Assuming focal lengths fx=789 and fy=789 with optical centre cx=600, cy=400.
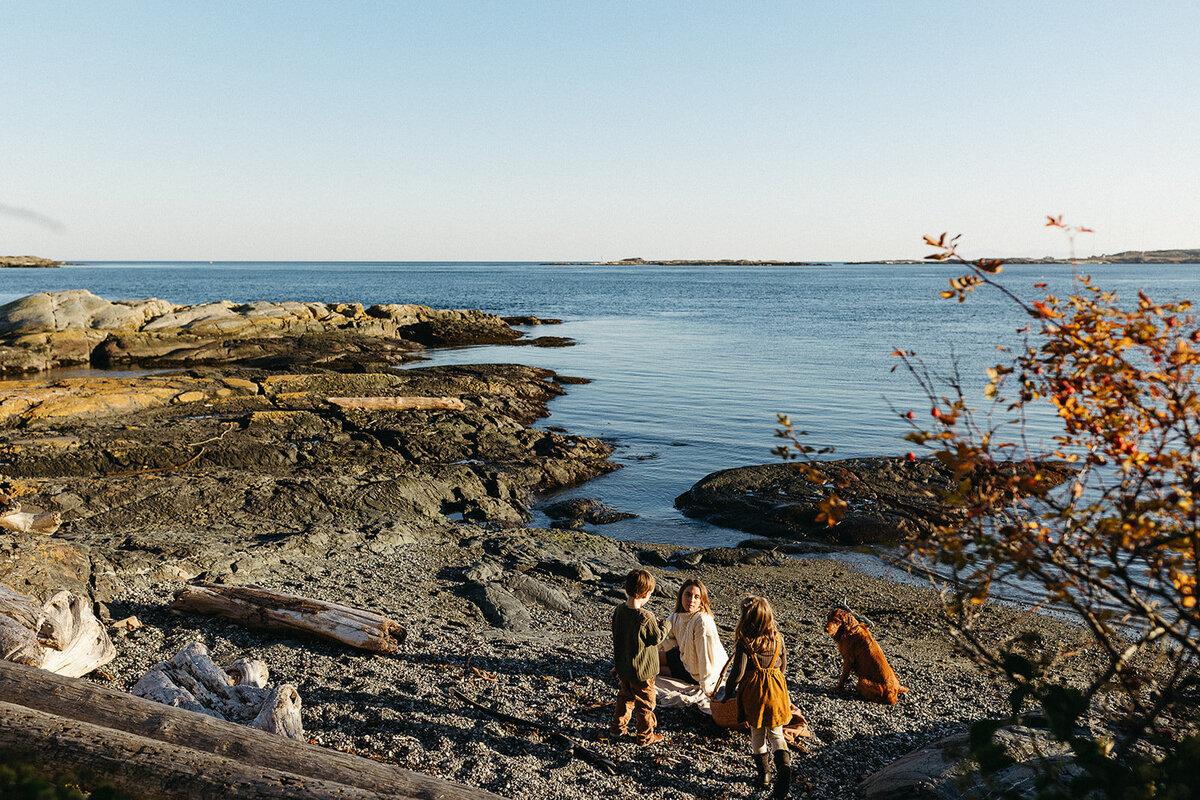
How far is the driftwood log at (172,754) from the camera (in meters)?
4.60

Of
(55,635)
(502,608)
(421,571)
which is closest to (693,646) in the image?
(502,608)

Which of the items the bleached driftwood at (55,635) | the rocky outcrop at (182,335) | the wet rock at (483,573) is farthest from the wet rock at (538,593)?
the rocky outcrop at (182,335)

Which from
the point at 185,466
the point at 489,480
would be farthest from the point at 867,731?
the point at 185,466

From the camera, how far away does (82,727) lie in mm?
4961

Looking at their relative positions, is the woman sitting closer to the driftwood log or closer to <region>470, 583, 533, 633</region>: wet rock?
<region>470, 583, 533, 633</region>: wet rock

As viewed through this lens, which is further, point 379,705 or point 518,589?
point 518,589

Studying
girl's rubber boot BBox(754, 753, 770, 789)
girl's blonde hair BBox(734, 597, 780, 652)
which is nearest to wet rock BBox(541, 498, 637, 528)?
girl's blonde hair BBox(734, 597, 780, 652)

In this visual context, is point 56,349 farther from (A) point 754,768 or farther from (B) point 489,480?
(A) point 754,768

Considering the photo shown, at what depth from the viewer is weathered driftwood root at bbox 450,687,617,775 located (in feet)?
21.6

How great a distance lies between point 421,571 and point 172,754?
7.01 metres

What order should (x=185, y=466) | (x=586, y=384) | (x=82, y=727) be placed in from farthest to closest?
(x=586, y=384) < (x=185, y=466) < (x=82, y=727)

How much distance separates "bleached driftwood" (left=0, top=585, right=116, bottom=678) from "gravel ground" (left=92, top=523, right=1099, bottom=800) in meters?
0.28

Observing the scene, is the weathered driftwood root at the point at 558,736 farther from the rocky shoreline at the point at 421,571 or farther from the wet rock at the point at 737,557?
the wet rock at the point at 737,557

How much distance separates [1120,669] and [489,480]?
15.1 meters
